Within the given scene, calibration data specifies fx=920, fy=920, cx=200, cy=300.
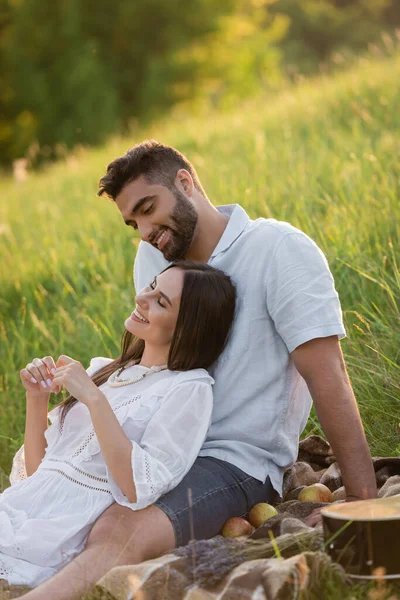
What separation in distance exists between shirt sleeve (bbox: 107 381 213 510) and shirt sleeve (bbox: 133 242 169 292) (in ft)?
3.33

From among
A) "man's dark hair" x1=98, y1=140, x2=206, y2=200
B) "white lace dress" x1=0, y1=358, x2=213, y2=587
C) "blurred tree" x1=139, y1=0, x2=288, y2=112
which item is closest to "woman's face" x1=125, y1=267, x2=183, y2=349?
"white lace dress" x1=0, y1=358, x2=213, y2=587

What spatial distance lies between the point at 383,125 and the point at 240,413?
5884mm

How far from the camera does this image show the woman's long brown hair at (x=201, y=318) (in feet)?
11.7

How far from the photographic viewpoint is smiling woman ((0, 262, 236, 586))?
3.24 metres

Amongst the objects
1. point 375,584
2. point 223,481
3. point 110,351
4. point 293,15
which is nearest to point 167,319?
point 223,481

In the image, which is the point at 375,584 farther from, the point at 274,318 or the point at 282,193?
the point at 282,193

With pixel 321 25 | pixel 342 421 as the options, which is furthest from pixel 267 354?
pixel 321 25

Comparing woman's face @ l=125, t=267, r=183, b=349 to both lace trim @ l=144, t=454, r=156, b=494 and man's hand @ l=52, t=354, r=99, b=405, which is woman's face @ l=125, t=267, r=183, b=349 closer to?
man's hand @ l=52, t=354, r=99, b=405

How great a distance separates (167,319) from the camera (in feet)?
11.8

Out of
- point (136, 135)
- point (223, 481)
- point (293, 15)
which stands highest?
point (293, 15)

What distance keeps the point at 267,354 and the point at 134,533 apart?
3.01 feet

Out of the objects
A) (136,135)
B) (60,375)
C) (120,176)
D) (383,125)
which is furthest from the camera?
(136,135)

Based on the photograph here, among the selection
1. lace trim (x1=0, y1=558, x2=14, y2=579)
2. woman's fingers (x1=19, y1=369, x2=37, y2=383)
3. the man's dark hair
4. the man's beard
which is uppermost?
the man's dark hair

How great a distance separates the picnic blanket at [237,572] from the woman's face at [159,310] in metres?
0.87
